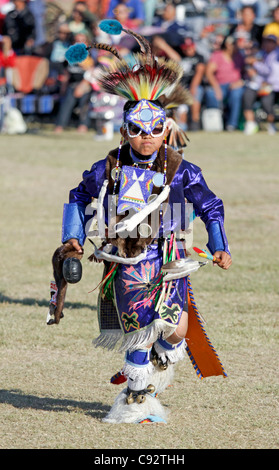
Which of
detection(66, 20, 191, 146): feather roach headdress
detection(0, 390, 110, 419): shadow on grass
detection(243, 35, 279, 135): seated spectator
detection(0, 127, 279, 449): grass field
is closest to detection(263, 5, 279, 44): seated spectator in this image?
detection(243, 35, 279, 135): seated spectator

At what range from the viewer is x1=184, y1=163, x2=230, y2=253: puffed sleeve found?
14.4ft

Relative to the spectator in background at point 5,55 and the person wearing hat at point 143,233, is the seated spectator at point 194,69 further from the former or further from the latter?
the person wearing hat at point 143,233

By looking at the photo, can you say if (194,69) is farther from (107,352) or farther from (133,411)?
(133,411)

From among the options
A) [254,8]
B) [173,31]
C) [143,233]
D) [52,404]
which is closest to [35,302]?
[52,404]

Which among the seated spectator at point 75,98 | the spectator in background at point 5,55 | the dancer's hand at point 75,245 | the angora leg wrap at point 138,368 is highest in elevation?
the spectator in background at point 5,55

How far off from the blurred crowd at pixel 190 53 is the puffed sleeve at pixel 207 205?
39.4 ft

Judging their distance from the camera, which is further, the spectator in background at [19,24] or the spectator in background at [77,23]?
the spectator in background at [19,24]

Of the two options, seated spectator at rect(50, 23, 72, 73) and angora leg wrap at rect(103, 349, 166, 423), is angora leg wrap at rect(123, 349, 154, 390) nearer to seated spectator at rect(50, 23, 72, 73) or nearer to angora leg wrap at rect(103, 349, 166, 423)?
angora leg wrap at rect(103, 349, 166, 423)

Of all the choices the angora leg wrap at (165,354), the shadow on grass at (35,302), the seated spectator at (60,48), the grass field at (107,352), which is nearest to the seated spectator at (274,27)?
the seated spectator at (60,48)

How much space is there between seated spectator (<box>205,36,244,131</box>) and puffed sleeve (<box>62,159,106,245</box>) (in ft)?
42.5

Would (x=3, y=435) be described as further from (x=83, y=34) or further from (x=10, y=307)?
(x=83, y=34)

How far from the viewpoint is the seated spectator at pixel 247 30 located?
57.0 feet

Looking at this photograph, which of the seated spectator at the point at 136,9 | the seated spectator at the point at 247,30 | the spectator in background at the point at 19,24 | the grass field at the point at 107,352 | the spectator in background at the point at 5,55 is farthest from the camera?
the spectator in background at the point at 19,24

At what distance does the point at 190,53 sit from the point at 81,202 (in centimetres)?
1297
